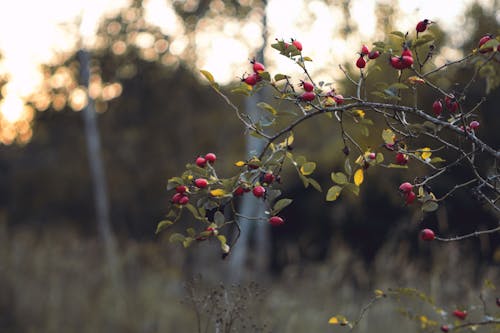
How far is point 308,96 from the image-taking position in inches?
63.3

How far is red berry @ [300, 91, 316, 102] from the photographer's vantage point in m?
1.60

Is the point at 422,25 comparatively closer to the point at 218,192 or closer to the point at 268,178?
the point at 268,178

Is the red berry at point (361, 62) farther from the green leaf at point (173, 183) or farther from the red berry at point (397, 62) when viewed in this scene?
the green leaf at point (173, 183)

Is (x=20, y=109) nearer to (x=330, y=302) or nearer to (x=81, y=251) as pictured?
(x=81, y=251)

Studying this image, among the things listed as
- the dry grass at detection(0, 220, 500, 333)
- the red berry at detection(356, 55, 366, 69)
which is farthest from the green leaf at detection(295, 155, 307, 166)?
the dry grass at detection(0, 220, 500, 333)

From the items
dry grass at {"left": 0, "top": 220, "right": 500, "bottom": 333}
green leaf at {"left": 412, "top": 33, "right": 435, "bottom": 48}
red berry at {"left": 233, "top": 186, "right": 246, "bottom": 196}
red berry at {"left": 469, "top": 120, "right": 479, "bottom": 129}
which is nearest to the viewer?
green leaf at {"left": 412, "top": 33, "right": 435, "bottom": 48}

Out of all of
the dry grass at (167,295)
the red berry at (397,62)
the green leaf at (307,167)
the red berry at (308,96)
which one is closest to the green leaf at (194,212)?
the green leaf at (307,167)

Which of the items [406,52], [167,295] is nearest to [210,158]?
[406,52]

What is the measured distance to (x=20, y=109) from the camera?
47.2ft

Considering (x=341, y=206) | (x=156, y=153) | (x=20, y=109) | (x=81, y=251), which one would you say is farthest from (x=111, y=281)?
(x=20, y=109)

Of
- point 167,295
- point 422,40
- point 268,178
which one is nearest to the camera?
point 422,40

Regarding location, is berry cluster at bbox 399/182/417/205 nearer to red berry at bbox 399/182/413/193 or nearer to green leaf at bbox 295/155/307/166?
red berry at bbox 399/182/413/193

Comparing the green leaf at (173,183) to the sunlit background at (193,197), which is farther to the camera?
the sunlit background at (193,197)

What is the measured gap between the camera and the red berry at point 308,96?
160 centimetres
